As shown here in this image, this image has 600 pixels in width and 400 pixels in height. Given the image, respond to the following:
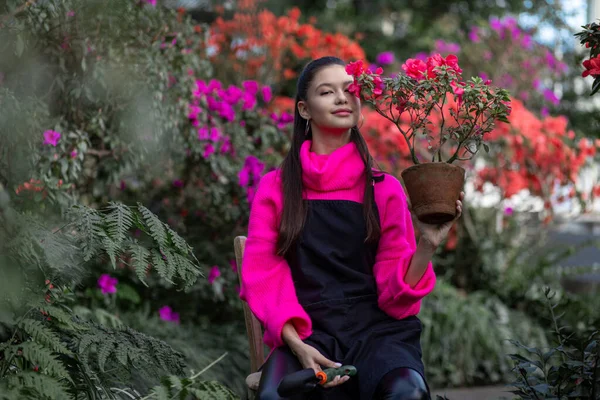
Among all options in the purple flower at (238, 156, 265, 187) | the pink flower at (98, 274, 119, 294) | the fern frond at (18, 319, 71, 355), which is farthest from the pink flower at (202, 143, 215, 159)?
the fern frond at (18, 319, 71, 355)

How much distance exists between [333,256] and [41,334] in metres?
0.91

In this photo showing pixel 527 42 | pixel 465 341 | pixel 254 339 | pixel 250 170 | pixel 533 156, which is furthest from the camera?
pixel 527 42

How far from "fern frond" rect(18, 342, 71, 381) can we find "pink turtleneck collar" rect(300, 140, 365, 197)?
976 mm

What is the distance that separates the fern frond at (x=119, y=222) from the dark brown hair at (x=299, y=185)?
0.48 m

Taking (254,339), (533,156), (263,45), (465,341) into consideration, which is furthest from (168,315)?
(263,45)

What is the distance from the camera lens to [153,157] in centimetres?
→ 407

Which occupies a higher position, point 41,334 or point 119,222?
point 119,222

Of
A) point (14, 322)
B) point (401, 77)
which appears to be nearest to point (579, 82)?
point (401, 77)

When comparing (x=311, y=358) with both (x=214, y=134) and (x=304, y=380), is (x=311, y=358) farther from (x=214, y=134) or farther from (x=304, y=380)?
(x=214, y=134)

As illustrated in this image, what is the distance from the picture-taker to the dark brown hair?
7.77 ft

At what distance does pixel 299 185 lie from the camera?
245 cm

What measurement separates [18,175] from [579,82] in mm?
7994

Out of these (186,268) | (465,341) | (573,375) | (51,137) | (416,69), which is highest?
(416,69)

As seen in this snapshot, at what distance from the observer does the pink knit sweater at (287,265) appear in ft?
7.47
